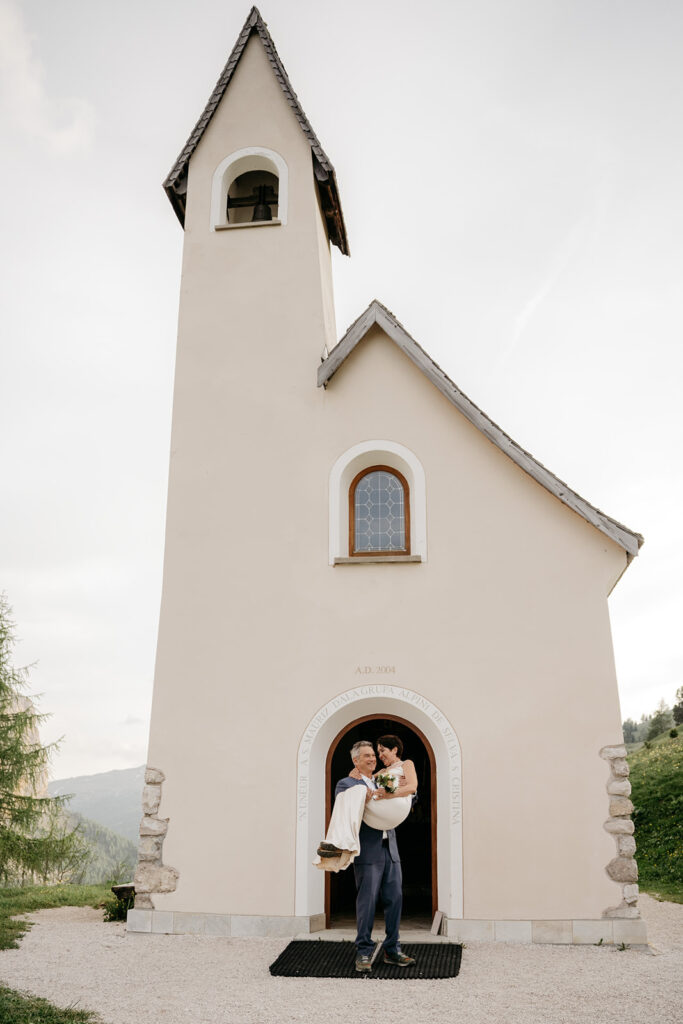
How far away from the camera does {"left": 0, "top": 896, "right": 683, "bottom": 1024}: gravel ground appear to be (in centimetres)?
589

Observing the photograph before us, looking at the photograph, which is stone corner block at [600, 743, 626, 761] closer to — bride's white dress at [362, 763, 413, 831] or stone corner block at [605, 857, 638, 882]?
stone corner block at [605, 857, 638, 882]

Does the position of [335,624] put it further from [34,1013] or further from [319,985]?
[34,1013]

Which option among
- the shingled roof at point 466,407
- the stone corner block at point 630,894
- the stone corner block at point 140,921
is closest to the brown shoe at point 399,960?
the stone corner block at point 630,894

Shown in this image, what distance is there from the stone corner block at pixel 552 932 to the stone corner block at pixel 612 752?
1735mm

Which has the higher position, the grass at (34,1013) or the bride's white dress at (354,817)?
the bride's white dress at (354,817)

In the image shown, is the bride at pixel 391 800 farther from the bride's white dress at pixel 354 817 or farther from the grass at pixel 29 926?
the grass at pixel 29 926

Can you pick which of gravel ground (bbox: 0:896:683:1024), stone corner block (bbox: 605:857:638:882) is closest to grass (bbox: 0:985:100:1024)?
gravel ground (bbox: 0:896:683:1024)

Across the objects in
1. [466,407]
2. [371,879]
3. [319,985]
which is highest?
[466,407]

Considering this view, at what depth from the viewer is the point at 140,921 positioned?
29.3 ft

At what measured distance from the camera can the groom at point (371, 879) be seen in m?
7.11

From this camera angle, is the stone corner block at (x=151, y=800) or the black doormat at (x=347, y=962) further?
the stone corner block at (x=151, y=800)

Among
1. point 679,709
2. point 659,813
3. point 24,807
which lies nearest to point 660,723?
point 679,709

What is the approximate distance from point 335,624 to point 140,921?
3877 mm

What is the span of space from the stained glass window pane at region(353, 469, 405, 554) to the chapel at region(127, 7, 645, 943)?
30 mm
